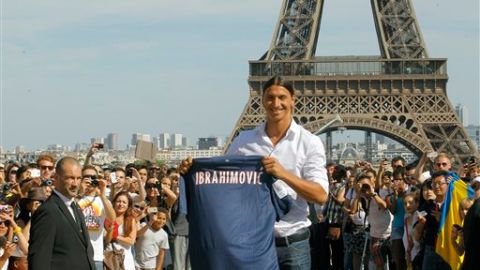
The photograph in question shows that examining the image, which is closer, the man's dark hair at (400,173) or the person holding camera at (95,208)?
the person holding camera at (95,208)

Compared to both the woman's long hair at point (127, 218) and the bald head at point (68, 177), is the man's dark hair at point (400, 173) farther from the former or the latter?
the bald head at point (68, 177)

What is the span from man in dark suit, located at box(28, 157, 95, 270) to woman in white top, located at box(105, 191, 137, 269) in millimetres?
3868

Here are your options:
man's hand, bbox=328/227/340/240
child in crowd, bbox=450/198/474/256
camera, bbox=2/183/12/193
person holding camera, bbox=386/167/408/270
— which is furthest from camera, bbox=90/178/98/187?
man's hand, bbox=328/227/340/240

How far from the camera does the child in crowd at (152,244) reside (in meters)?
14.0

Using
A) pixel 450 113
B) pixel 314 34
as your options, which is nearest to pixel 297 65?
pixel 314 34

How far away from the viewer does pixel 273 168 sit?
7000 millimetres

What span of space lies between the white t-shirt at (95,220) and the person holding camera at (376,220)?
4.96 meters

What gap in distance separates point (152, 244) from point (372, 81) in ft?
159

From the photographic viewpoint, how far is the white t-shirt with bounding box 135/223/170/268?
14.0 metres

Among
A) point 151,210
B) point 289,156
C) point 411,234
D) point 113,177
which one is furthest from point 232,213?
point 113,177

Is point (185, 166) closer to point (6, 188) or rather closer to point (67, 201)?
point (67, 201)

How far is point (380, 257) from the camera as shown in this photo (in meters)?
15.9

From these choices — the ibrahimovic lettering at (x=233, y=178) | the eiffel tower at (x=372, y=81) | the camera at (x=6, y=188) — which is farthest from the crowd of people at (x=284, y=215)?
the eiffel tower at (x=372, y=81)

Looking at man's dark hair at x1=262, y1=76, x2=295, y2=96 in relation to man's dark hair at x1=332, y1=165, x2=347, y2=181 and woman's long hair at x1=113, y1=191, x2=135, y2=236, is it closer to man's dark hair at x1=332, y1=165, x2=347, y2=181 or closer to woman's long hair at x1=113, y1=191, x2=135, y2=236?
woman's long hair at x1=113, y1=191, x2=135, y2=236
